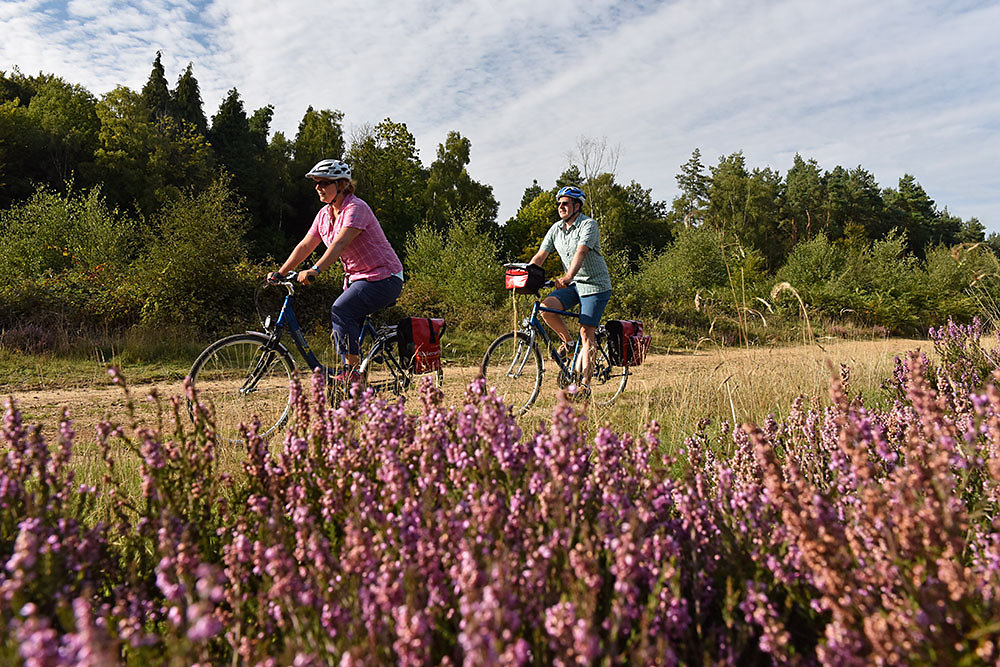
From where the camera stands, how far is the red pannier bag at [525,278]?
23.3ft

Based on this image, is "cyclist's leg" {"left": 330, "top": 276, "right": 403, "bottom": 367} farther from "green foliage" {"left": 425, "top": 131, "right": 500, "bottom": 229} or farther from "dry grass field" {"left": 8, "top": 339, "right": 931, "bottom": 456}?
"green foliage" {"left": 425, "top": 131, "right": 500, "bottom": 229}

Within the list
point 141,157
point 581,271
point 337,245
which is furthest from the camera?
point 141,157

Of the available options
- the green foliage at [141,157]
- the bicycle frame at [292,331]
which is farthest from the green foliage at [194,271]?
the green foliage at [141,157]

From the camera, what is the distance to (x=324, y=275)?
648 inches

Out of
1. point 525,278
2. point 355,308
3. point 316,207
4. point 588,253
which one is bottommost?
point 355,308

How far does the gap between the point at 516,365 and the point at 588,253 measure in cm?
156

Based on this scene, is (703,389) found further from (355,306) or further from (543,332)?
(355,306)

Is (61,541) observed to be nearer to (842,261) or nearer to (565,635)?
(565,635)

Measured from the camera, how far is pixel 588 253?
23.7ft

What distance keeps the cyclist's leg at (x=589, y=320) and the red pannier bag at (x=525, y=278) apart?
0.59 m

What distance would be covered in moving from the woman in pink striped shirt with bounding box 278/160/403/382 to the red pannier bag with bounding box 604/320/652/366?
3.38m

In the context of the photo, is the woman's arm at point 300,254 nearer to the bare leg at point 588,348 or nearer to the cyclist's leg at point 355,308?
the cyclist's leg at point 355,308

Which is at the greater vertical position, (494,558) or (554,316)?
(554,316)

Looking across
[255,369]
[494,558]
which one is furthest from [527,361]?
[494,558]
